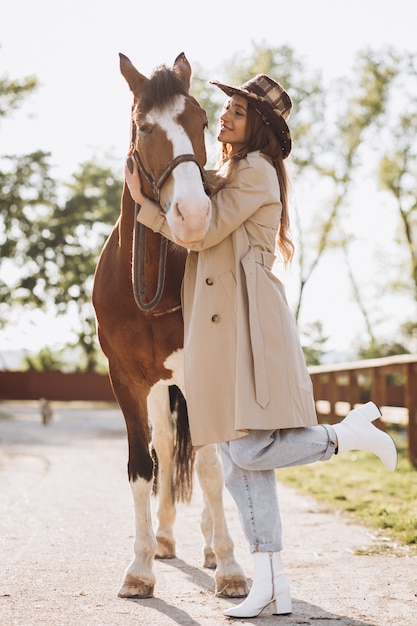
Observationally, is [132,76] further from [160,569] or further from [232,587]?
[160,569]

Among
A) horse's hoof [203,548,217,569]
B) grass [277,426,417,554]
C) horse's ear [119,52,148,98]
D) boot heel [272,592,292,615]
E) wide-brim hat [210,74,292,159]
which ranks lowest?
grass [277,426,417,554]

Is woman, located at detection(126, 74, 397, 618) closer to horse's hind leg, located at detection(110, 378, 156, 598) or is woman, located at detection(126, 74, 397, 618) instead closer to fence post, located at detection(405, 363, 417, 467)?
horse's hind leg, located at detection(110, 378, 156, 598)

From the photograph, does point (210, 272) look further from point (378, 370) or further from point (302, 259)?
point (302, 259)

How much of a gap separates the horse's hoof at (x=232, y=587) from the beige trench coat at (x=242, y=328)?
0.76 meters

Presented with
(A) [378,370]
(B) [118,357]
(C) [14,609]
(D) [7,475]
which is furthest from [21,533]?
(A) [378,370]

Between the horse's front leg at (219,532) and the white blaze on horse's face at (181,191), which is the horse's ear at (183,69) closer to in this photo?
the white blaze on horse's face at (181,191)

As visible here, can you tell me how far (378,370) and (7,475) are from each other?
161 inches

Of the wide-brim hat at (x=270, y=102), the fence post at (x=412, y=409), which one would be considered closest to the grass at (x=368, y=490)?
the fence post at (x=412, y=409)

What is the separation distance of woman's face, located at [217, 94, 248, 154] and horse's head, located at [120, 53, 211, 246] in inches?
3.5

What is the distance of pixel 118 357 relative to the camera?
4336mm

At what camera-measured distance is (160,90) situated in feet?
12.3

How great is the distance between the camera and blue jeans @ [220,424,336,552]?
3.46 metres

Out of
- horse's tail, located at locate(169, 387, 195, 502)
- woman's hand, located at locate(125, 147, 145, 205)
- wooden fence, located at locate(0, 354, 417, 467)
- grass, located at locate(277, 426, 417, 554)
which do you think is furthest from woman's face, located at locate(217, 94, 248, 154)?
wooden fence, located at locate(0, 354, 417, 467)

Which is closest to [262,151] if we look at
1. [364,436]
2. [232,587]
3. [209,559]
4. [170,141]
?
[170,141]
